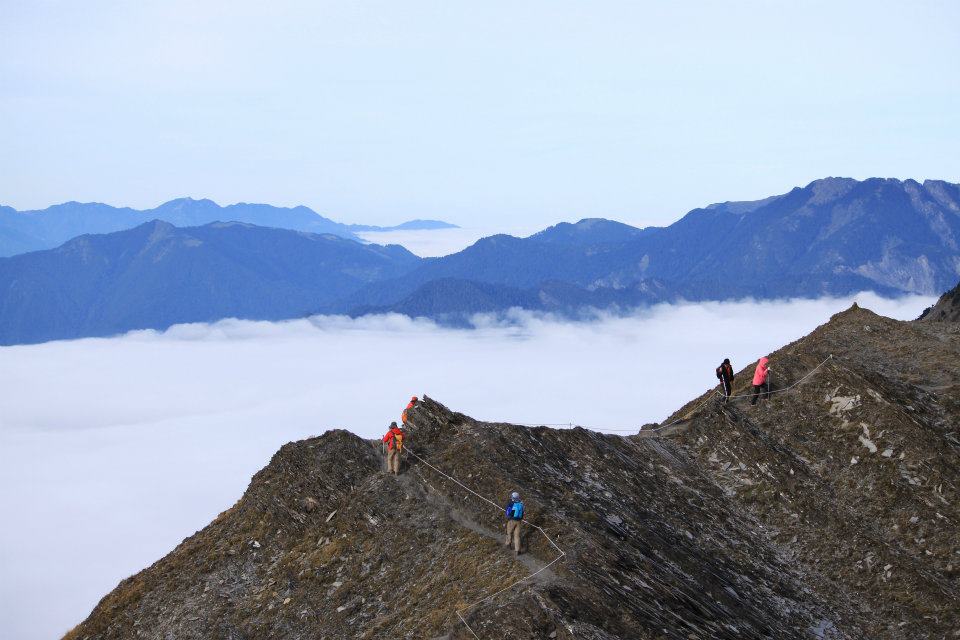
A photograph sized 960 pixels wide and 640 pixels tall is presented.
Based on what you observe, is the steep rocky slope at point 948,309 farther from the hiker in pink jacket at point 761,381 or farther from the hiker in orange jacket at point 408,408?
the hiker in orange jacket at point 408,408

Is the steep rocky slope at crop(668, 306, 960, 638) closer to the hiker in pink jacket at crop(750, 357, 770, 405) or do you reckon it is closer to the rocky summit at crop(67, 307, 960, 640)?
the rocky summit at crop(67, 307, 960, 640)

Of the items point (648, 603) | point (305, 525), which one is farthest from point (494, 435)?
point (648, 603)

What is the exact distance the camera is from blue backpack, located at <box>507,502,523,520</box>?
3128cm

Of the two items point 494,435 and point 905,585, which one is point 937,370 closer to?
point 905,585

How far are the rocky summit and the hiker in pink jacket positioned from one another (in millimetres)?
669

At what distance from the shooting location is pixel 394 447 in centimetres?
3909

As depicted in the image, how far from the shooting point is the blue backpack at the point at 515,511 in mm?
31281

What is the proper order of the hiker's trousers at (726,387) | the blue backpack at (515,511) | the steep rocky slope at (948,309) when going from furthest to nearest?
the steep rocky slope at (948,309) < the hiker's trousers at (726,387) < the blue backpack at (515,511)

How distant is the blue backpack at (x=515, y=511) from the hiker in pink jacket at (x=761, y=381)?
85.0ft

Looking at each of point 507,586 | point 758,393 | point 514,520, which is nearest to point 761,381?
point 758,393

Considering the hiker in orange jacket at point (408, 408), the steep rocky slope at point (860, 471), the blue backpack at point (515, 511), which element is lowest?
the steep rocky slope at point (860, 471)

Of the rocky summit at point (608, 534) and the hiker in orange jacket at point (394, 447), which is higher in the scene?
the hiker in orange jacket at point (394, 447)

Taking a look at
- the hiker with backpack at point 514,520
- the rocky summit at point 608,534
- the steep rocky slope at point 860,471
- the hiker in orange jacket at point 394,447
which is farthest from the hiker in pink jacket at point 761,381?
the hiker with backpack at point 514,520

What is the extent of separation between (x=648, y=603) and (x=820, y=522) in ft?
56.8
